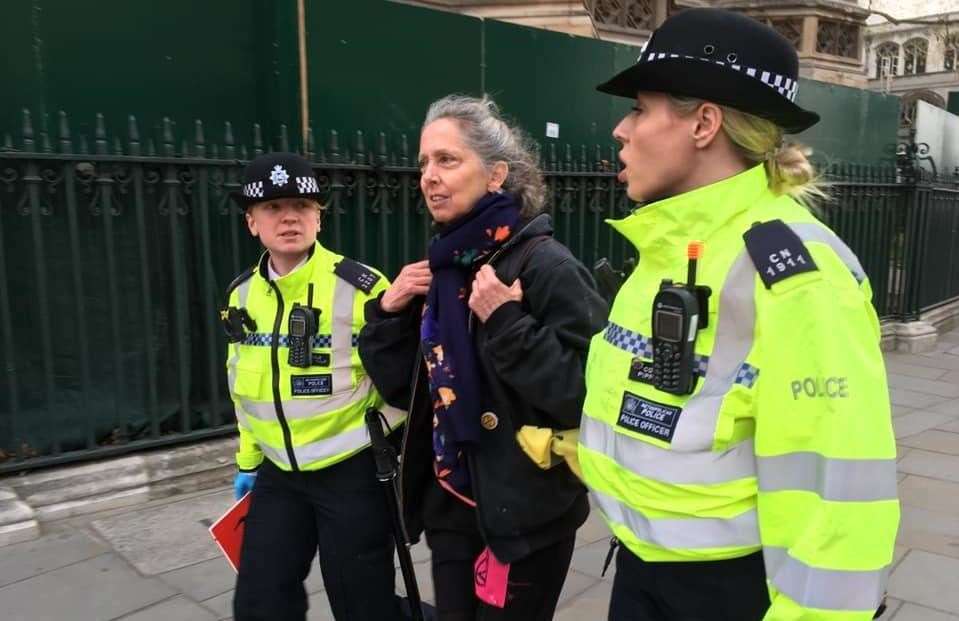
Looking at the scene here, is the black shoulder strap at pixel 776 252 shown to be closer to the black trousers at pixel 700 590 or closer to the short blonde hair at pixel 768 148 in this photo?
the short blonde hair at pixel 768 148

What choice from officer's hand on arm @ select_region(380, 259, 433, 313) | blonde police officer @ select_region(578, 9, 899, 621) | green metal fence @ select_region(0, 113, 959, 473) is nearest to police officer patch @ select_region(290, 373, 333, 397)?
officer's hand on arm @ select_region(380, 259, 433, 313)

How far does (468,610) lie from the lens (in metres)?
2.25

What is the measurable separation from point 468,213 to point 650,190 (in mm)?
717

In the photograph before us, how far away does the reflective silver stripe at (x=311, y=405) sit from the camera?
2590mm

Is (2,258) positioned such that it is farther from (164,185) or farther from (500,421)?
(500,421)

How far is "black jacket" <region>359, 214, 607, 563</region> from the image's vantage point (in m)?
2.02

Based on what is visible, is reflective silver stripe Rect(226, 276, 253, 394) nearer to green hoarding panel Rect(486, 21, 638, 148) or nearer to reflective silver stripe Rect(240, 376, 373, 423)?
reflective silver stripe Rect(240, 376, 373, 423)

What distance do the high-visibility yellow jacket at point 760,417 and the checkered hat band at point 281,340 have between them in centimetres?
118

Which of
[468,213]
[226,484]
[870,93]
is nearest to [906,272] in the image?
[870,93]

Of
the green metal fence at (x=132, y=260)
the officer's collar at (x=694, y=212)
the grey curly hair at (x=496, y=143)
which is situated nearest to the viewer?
the officer's collar at (x=694, y=212)

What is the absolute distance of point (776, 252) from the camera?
1368 millimetres

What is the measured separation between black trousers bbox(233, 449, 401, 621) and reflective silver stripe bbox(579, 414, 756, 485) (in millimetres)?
1163

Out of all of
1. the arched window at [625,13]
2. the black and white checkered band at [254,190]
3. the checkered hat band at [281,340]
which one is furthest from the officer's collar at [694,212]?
A: the arched window at [625,13]

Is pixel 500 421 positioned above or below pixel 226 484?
above
